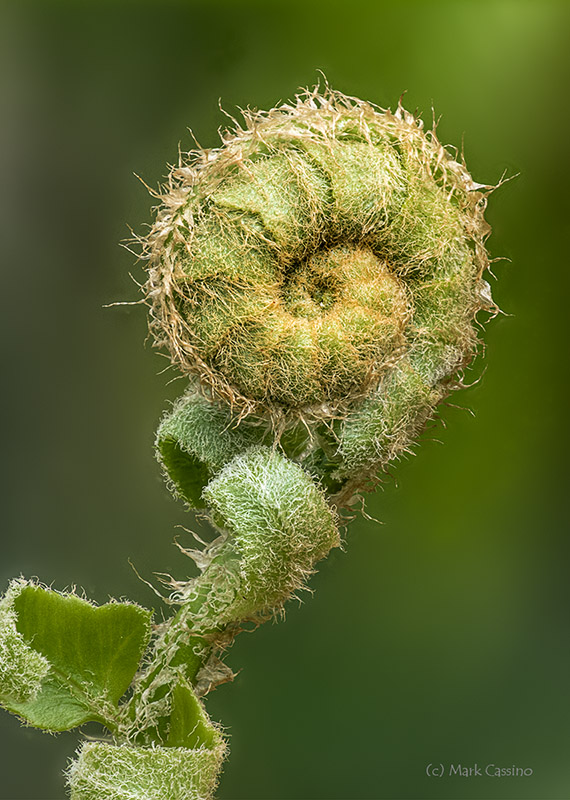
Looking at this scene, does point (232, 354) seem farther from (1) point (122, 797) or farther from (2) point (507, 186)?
(2) point (507, 186)

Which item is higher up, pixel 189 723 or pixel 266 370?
pixel 266 370

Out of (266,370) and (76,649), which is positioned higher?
(266,370)

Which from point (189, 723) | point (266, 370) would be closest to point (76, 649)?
point (189, 723)

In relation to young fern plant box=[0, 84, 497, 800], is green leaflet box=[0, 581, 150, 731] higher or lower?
Result: lower

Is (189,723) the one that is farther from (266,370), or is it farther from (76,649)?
(266,370)

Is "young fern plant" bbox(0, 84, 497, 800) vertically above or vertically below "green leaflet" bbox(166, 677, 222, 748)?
above

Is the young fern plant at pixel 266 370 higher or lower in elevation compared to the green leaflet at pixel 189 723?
higher

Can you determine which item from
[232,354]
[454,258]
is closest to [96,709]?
[232,354]
